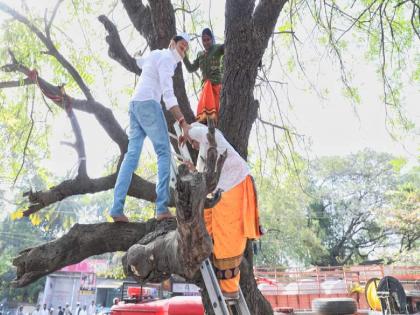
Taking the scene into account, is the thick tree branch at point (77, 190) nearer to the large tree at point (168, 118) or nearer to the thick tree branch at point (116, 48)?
the large tree at point (168, 118)

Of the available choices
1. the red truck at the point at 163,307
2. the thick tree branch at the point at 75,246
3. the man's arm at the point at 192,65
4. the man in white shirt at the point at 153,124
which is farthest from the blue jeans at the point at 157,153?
→ the red truck at the point at 163,307

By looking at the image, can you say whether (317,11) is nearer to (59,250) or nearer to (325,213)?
(59,250)

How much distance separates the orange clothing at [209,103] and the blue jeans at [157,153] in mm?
491

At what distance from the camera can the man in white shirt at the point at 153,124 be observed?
123 inches

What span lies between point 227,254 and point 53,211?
338 cm

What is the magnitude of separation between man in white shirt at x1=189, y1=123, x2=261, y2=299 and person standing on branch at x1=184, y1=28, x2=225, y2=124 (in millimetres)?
985

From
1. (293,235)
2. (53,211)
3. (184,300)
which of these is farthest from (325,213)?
(53,211)

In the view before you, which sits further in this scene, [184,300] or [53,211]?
[184,300]

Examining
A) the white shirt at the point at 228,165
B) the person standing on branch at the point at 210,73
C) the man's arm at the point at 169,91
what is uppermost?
the person standing on branch at the point at 210,73

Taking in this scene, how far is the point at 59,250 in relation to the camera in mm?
3209

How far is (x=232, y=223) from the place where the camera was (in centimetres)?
Result: 264

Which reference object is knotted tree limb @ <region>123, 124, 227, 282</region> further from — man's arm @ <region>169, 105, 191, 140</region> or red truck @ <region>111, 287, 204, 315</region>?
red truck @ <region>111, 287, 204, 315</region>

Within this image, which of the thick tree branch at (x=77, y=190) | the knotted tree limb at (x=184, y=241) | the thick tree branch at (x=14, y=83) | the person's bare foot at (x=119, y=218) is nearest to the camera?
the knotted tree limb at (x=184, y=241)

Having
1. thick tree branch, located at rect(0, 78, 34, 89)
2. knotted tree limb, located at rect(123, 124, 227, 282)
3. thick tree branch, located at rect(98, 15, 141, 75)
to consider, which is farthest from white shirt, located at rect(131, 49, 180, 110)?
thick tree branch, located at rect(0, 78, 34, 89)
